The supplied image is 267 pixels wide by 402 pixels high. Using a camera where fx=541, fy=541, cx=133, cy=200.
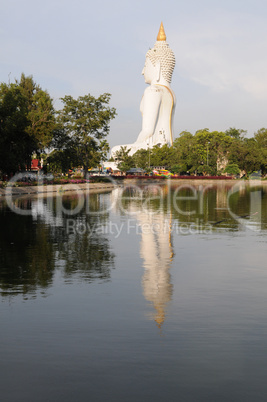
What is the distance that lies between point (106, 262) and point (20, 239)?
5381 mm

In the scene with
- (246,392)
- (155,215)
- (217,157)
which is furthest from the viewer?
(217,157)

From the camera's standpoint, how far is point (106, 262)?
1335cm

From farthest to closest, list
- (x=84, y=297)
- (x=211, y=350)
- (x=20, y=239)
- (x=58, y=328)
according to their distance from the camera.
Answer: (x=20, y=239) < (x=84, y=297) < (x=58, y=328) < (x=211, y=350)

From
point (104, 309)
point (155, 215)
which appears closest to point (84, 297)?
point (104, 309)

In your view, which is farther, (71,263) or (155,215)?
(155,215)

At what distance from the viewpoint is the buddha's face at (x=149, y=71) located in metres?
163

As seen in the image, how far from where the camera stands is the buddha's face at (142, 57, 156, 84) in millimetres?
163250

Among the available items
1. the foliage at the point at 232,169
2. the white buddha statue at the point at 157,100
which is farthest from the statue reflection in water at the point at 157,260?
the white buddha statue at the point at 157,100

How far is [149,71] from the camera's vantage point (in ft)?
539

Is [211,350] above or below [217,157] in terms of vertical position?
below

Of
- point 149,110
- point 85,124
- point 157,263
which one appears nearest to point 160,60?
point 149,110

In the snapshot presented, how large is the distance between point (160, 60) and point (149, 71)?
4738 millimetres

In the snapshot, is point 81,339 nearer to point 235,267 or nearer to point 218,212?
point 235,267

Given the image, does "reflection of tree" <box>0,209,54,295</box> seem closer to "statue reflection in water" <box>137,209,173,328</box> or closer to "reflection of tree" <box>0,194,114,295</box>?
"reflection of tree" <box>0,194,114,295</box>
